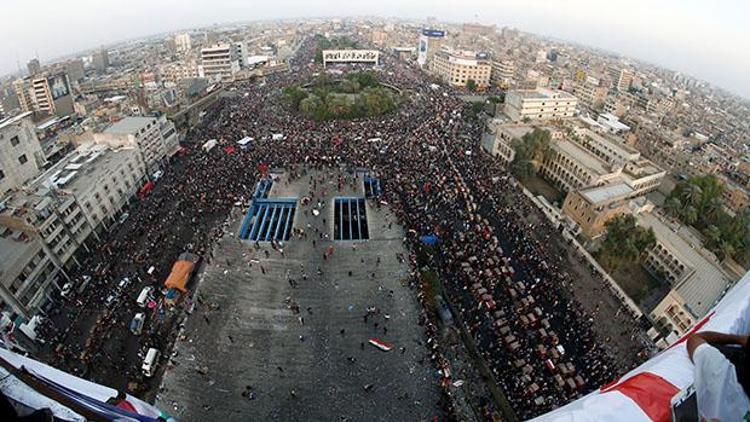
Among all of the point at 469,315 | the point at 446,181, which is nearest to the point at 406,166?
the point at 446,181

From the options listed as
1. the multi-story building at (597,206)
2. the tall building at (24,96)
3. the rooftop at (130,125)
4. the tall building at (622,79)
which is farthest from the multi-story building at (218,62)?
the tall building at (622,79)

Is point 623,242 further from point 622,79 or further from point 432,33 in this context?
point 622,79

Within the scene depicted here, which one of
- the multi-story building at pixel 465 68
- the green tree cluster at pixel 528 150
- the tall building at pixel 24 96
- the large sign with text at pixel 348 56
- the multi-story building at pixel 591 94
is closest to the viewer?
the green tree cluster at pixel 528 150

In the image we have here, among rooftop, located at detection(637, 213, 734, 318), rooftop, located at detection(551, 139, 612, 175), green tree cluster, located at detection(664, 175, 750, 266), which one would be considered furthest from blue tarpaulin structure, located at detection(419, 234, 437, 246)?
green tree cluster, located at detection(664, 175, 750, 266)

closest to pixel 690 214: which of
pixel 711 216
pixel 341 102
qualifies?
pixel 711 216

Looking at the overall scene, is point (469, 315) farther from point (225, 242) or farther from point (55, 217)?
point (55, 217)

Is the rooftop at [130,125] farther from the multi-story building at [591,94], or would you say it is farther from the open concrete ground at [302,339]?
the multi-story building at [591,94]

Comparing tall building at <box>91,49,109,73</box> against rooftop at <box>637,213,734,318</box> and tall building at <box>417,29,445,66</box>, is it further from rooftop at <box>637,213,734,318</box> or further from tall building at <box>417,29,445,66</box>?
rooftop at <box>637,213,734,318</box>
